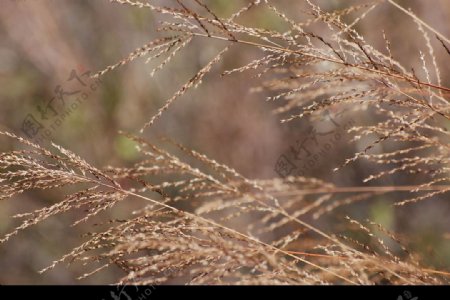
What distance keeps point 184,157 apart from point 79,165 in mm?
3385

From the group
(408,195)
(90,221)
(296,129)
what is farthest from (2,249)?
(408,195)

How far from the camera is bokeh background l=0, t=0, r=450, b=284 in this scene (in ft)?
15.1

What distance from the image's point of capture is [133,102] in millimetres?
5078

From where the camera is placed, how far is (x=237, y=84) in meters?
4.85

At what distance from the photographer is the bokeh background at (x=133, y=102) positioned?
4.59 m

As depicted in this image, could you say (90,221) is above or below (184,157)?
below

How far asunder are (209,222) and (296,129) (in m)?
3.49

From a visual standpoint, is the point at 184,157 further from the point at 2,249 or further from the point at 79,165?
the point at 79,165

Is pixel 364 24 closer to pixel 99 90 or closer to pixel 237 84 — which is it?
pixel 237 84

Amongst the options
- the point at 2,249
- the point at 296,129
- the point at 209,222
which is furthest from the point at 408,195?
the point at 209,222

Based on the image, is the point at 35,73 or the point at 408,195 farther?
the point at 35,73
